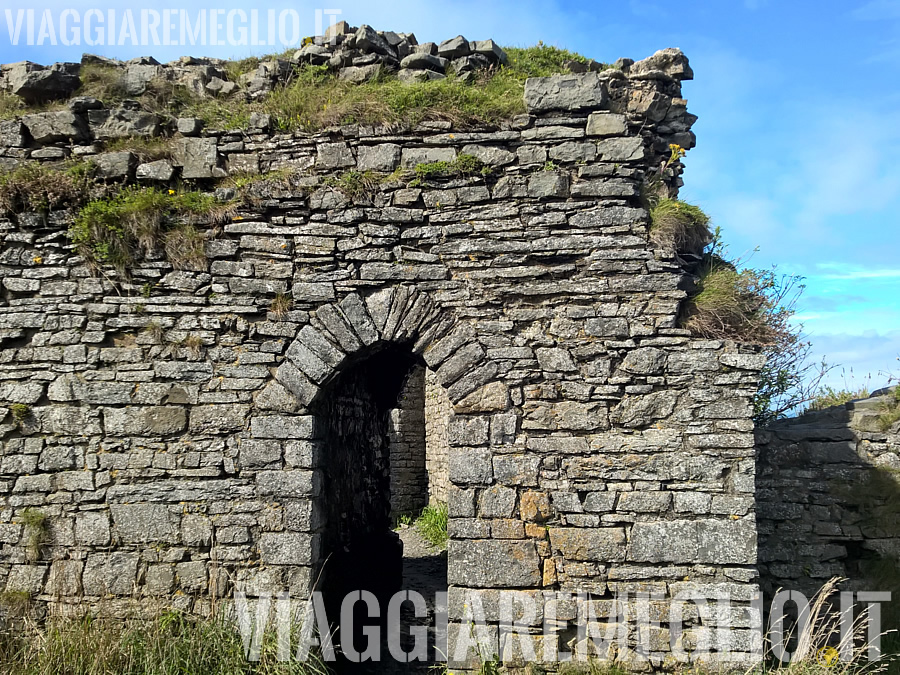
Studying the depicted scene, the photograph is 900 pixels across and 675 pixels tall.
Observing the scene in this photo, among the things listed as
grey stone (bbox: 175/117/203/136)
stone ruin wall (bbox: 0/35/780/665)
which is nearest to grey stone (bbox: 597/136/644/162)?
stone ruin wall (bbox: 0/35/780/665)

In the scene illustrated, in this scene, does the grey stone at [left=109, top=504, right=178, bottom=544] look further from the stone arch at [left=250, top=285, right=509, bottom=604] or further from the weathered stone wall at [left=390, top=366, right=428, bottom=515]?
the weathered stone wall at [left=390, top=366, right=428, bottom=515]

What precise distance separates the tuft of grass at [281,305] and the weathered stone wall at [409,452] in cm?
845

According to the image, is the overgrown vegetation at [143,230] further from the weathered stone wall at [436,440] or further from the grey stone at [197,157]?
the weathered stone wall at [436,440]

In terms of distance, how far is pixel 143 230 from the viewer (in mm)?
5426

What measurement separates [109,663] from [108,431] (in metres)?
1.66

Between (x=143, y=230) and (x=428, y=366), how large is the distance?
8.42 feet

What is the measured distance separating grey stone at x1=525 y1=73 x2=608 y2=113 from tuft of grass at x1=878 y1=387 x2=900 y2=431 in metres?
3.50

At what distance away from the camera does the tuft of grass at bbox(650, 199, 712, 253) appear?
17.0 feet

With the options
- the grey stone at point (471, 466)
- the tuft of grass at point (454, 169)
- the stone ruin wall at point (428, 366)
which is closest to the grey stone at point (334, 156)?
the stone ruin wall at point (428, 366)

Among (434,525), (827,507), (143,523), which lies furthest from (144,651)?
(434,525)

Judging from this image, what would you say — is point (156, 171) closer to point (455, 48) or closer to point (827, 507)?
point (455, 48)

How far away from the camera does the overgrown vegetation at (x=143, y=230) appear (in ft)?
17.7

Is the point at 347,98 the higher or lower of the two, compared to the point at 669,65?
lower

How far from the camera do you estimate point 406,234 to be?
208 inches
